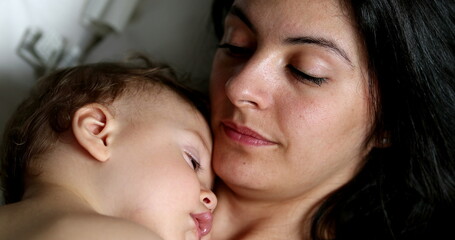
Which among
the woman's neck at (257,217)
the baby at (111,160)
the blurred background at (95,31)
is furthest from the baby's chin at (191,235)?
A: the blurred background at (95,31)

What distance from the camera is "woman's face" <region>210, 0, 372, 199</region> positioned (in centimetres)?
132

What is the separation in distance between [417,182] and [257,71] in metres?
0.59

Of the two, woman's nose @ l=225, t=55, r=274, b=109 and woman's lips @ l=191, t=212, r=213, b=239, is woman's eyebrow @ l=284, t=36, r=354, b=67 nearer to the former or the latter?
woman's nose @ l=225, t=55, r=274, b=109

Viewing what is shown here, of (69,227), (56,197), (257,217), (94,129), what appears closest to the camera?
(69,227)

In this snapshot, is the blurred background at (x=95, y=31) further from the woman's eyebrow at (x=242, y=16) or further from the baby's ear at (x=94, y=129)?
the baby's ear at (x=94, y=129)

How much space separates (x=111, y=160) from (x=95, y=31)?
1125 millimetres

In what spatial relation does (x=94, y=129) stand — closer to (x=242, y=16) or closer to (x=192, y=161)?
(x=192, y=161)

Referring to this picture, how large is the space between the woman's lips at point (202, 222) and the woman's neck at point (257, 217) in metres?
0.23

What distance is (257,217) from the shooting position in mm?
1652

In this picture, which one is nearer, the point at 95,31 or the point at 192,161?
the point at 192,161

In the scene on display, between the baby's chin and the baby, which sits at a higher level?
the baby

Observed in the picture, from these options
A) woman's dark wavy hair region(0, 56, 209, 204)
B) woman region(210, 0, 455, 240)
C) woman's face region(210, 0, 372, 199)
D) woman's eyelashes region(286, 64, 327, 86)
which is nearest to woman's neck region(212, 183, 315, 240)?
woman region(210, 0, 455, 240)

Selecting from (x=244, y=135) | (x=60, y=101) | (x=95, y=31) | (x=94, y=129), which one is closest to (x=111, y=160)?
(x=94, y=129)

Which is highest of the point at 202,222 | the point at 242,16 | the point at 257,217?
the point at 242,16
